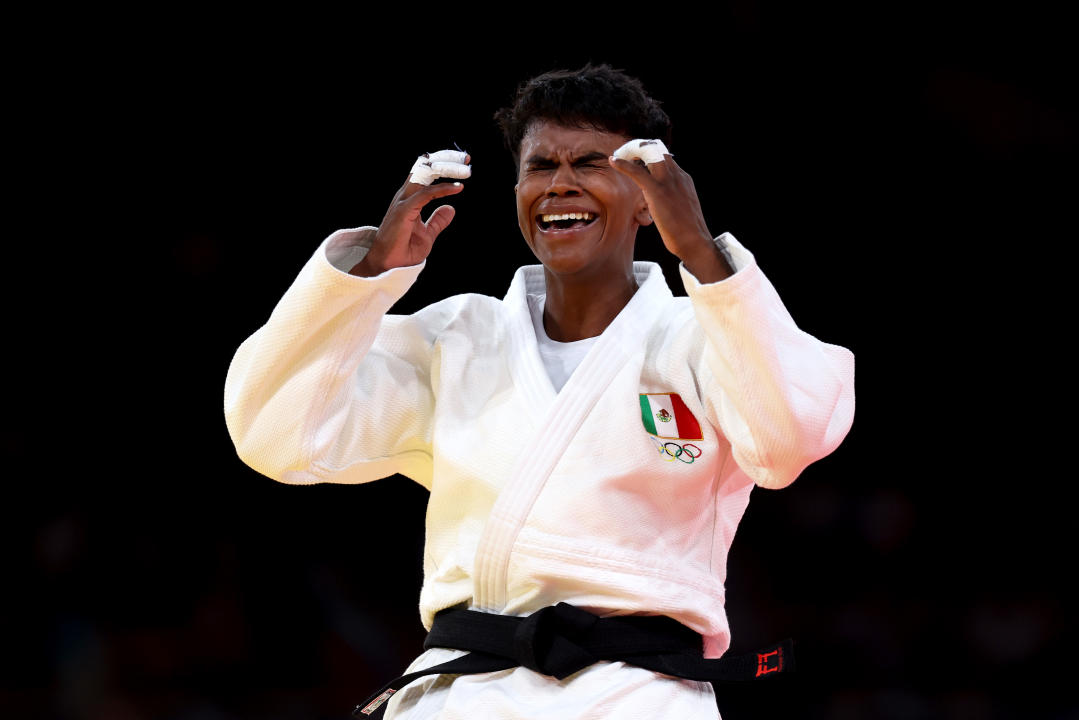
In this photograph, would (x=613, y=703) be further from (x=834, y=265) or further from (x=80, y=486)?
(x=80, y=486)

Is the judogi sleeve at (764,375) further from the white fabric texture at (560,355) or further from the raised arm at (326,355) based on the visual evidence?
the raised arm at (326,355)

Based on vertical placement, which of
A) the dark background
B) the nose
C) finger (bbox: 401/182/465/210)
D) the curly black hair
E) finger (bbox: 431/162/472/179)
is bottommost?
the dark background

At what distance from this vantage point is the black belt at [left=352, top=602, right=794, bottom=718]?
4.95 feet

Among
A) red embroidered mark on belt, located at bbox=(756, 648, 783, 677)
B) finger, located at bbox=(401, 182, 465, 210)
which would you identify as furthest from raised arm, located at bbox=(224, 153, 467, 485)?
red embroidered mark on belt, located at bbox=(756, 648, 783, 677)

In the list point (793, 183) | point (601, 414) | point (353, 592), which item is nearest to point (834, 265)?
point (793, 183)

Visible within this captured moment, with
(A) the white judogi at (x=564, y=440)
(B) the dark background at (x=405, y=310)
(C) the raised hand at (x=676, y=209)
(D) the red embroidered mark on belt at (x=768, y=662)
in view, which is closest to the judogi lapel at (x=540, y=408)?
(A) the white judogi at (x=564, y=440)

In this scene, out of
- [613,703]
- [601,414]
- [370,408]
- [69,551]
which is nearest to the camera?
[613,703]

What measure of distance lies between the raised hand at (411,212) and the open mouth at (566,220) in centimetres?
17

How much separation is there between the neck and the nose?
147 mm

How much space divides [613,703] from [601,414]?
A: 1.31 feet

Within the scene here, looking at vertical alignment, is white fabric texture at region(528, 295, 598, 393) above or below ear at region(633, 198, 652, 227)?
below

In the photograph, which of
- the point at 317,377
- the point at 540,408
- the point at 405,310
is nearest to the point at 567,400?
the point at 540,408

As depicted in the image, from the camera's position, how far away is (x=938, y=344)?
11.6 feet

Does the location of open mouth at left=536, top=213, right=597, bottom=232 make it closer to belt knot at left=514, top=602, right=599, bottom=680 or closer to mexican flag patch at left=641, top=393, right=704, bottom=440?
mexican flag patch at left=641, top=393, right=704, bottom=440
